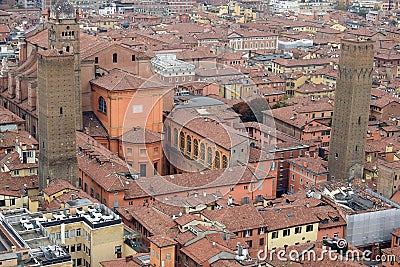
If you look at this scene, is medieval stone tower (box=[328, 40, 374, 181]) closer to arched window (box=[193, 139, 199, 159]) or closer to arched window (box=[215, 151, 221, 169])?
arched window (box=[215, 151, 221, 169])

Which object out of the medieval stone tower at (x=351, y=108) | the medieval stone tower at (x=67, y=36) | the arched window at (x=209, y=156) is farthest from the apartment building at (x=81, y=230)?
the medieval stone tower at (x=351, y=108)

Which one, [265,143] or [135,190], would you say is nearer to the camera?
[135,190]

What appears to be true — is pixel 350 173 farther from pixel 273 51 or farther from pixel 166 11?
pixel 166 11

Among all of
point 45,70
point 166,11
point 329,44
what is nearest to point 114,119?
point 45,70

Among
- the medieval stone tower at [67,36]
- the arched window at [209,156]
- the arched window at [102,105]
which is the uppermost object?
the medieval stone tower at [67,36]

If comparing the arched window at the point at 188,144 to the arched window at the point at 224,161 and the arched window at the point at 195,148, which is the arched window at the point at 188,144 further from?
the arched window at the point at 224,161

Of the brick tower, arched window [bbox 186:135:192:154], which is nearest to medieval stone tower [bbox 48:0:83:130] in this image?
arched window [bbox 186:135:192:154]
